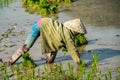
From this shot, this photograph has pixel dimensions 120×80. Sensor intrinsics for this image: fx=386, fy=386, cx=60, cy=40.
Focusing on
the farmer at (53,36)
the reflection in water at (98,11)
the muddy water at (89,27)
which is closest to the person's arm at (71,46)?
the farmer at (53,36)

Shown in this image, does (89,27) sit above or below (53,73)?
below

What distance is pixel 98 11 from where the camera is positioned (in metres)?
15.1

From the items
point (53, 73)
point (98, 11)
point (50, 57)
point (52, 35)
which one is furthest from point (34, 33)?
point (98, 11)

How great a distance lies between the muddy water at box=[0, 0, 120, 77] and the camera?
8.78 meters

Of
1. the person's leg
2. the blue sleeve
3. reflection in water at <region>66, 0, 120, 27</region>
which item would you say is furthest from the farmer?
reflection in water at <region>66, 0, 120, 27</region>

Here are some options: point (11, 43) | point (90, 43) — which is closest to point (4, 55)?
point (11, 43)

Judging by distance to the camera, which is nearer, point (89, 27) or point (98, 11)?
point (89, 27)

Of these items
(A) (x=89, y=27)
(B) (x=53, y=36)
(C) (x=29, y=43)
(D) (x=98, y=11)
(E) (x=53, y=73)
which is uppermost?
(B) (x=53, y=36)

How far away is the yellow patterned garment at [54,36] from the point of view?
7.39m

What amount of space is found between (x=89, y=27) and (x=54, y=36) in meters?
4.58

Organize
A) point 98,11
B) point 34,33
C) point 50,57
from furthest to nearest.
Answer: point 98,11, point 50,57, point 34,33

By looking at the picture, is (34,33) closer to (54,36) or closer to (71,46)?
(54,36)

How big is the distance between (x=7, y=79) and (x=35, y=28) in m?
1.27

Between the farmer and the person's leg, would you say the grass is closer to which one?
the person's leg
